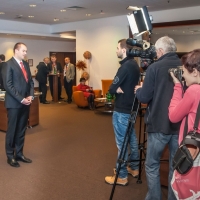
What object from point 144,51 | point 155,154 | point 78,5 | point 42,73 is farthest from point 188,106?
point 42,73

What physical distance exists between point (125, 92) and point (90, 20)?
700cm

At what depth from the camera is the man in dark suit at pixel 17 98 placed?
338 cm

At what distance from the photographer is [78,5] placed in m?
6.95

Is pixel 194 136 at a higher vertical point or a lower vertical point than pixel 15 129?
higher

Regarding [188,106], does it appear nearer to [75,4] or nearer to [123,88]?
[123,88]

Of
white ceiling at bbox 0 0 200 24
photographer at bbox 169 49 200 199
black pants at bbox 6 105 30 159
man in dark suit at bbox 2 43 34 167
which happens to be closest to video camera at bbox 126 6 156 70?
photographer at bbox 169 49 200 199

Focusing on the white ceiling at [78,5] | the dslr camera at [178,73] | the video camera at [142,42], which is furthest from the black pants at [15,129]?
the white ceiling at [78,5]

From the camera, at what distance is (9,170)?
3.48m

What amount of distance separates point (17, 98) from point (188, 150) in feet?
7.58

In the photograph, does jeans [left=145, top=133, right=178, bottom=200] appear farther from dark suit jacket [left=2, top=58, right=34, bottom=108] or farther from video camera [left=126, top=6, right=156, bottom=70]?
dark suit jacket [left=2, top=58, right=34, bottom=108]

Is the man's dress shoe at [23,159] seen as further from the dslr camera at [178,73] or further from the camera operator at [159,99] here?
the dslr camera at [178,73]

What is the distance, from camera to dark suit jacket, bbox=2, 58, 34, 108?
11.0 feet

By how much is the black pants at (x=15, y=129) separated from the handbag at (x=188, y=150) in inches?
93.6

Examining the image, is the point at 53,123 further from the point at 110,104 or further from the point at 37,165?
the point at 37,165
